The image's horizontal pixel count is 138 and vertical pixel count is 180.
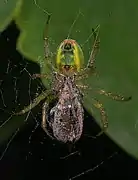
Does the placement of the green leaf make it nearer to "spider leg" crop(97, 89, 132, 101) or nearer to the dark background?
"spider leg" crop(97, 89, 132, 101)

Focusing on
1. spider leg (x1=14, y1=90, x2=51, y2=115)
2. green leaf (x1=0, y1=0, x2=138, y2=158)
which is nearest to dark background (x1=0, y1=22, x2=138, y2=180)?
spider leg (x1=14, y1=90, x2=51, y2=115)

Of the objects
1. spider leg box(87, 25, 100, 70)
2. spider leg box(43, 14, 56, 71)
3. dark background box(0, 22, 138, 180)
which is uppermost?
spider leg box(43, 14, 56, 71)

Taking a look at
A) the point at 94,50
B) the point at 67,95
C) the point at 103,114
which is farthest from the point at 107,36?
the point at 67,95

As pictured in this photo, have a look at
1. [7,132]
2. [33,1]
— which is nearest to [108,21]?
[33,1]

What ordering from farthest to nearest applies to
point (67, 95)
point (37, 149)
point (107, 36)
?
point (37, 149) → point (67, 95) → point (107, 36)

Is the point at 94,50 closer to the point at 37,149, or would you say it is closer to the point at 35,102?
the point at 35,102

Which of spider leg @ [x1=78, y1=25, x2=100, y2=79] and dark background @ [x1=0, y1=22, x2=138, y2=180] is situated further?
dark background @ [x1=0, y1=22, x2=138, y2=180]
